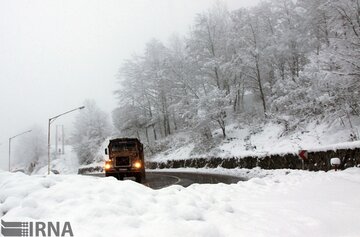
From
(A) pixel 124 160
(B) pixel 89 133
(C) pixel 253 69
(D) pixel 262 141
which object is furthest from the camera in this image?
(B) pixel 89 133

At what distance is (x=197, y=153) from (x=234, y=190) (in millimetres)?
28037

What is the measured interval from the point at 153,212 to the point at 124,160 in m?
14.7

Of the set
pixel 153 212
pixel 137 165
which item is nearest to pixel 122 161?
pixel 137 165

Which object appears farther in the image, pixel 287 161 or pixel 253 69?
pixel 253 69

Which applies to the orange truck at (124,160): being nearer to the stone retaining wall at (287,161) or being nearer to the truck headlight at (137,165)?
the truck headlight at (137,165)

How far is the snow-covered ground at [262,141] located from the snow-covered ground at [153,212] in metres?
9.15

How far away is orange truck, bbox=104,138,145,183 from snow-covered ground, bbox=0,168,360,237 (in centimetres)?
1207

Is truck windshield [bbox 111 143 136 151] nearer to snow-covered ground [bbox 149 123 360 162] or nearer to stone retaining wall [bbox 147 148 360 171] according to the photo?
stone retaining wall [bbox 147 148 360 171]

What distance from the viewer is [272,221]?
6.25 metres

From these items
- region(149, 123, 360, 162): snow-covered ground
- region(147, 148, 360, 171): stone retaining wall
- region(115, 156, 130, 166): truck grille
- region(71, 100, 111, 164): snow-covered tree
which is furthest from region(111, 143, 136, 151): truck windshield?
region(71, 100, 111, 164): snow-covered tree

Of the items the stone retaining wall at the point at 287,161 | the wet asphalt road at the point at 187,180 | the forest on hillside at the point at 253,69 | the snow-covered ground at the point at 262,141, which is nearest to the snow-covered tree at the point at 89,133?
the forest on hillside at the point at 253,69

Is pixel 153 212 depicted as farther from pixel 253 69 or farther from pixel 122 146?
pixel 253 69

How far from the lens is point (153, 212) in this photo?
5730mm

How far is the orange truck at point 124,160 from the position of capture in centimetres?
1978
